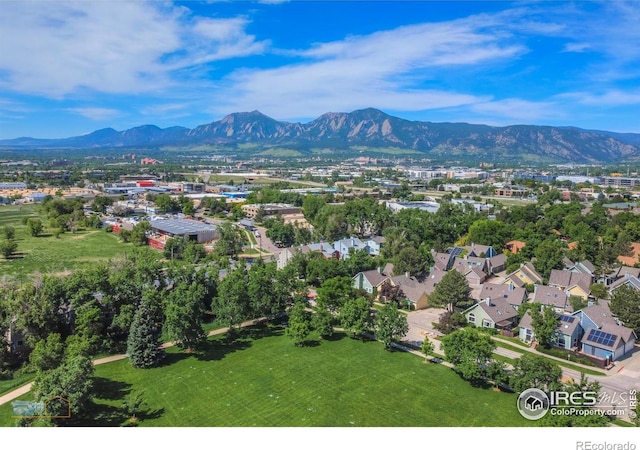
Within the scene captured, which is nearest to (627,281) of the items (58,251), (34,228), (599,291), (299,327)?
(599,291)

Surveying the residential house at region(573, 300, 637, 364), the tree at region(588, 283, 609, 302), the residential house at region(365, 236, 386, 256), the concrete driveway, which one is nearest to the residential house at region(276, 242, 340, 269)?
the residential house at region(365, 236, 386, 256)

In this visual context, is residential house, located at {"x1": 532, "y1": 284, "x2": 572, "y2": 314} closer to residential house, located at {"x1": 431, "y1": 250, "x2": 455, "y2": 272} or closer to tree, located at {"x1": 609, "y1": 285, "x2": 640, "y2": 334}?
tree, located at {"x1": 609, "y1": 285, "x2": 640, "y2": 334}

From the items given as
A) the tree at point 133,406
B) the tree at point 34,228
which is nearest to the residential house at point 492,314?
the tree at point 133,406

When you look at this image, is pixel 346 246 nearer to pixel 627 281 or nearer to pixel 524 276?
pixel 524 276

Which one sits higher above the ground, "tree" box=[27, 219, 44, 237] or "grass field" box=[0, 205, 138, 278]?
"tree" box=[27, 219, 44, 237]

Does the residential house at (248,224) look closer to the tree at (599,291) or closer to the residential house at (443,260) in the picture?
the residential house at (443,260)
